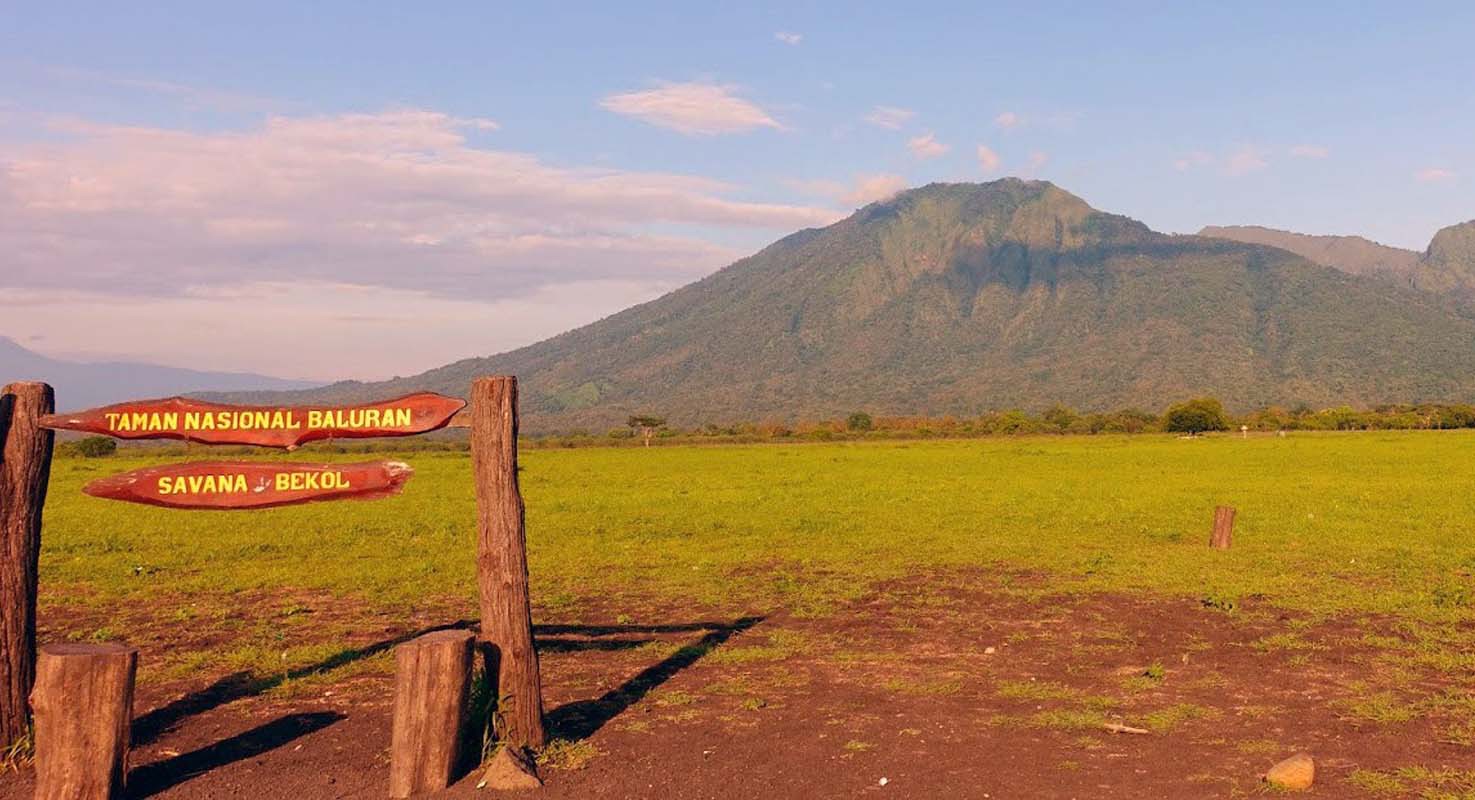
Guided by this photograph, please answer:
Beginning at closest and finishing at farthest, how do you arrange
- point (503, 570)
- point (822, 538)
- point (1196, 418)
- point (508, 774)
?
point (508, 774) → point (503, 570) → point (822, 538) → point (1196, 418)

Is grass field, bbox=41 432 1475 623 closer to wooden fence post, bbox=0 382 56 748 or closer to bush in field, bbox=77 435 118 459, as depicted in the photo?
wooden fence post, bbox=0 382 56 748

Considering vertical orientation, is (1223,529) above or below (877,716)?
above

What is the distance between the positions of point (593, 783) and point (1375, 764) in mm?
5788

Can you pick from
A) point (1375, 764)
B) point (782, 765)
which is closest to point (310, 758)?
point (782, 765)

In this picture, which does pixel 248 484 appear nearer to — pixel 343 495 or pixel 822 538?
pixel 343 495

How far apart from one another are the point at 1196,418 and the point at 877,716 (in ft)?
295

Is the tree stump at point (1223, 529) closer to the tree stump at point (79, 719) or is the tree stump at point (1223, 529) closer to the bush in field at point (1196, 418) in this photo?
the tree stump at point (79, 719)

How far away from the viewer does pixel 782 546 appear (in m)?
23.1

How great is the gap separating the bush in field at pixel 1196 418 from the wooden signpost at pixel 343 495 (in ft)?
289

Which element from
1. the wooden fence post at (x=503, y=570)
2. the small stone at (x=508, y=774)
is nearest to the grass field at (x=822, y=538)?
the wooden fence post at (x=503, y=570)

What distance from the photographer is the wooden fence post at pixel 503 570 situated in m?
9.19

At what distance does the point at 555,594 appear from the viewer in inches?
679

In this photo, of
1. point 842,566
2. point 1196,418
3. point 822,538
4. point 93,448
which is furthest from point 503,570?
point 1196,418

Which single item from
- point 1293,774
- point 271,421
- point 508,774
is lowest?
point 508,774
